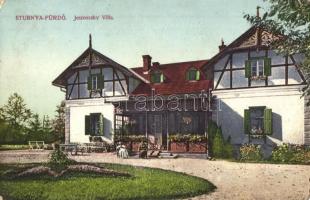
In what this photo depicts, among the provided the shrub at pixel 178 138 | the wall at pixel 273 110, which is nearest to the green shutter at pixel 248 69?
the wall at pixel 273 110

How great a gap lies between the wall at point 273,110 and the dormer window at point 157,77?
3638mm

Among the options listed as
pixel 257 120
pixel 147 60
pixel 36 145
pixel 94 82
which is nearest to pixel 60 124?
pixel 36 145

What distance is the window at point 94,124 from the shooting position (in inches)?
571

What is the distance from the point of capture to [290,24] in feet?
25.8

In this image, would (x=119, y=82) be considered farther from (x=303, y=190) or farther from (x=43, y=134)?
(x=303, y=190)

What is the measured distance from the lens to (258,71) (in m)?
12.1

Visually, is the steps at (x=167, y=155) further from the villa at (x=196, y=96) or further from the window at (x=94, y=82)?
the window at (x=94, y=82)

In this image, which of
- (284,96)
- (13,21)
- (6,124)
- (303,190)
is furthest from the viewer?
(284,96)

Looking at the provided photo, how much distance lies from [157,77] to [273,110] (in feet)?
19.4

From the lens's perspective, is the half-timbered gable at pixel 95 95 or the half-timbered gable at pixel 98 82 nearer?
the half-timbered gable at pixel 95 95

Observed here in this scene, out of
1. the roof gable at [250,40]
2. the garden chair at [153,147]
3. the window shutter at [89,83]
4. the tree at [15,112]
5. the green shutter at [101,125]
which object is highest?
the roof gable at [250,40]

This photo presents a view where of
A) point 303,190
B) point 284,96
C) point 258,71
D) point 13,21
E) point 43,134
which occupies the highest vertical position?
point 13,21

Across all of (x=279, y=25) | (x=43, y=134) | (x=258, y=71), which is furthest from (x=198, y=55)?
(x=43, y=134)

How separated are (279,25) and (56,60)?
5797 mm
